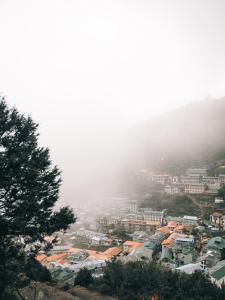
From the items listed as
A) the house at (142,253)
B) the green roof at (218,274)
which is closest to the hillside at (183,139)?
the house at (142,253)

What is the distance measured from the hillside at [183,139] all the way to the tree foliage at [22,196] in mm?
98158

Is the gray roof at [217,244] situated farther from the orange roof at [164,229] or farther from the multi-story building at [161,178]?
the multi-story building at [161,178]

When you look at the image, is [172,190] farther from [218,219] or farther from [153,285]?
[153,285]

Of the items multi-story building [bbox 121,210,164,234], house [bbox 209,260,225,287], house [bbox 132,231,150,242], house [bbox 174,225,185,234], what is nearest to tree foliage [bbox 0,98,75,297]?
house [bbox 209,260,225,287]

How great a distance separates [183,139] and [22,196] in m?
138

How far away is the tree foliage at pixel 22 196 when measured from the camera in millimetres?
11484

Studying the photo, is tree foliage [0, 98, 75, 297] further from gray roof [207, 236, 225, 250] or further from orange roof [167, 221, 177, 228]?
orange roof [167, 221, 177, 228]

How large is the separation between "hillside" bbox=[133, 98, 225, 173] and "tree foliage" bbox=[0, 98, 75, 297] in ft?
322

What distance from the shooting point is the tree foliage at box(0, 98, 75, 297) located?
452 inches

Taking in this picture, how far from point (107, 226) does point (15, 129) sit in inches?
2457

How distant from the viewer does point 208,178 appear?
293 feet

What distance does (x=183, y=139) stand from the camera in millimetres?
144500

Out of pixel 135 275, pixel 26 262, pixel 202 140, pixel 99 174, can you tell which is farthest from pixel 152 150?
pixel 26 262

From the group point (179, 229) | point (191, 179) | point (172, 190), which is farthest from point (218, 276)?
point (191, 179)
